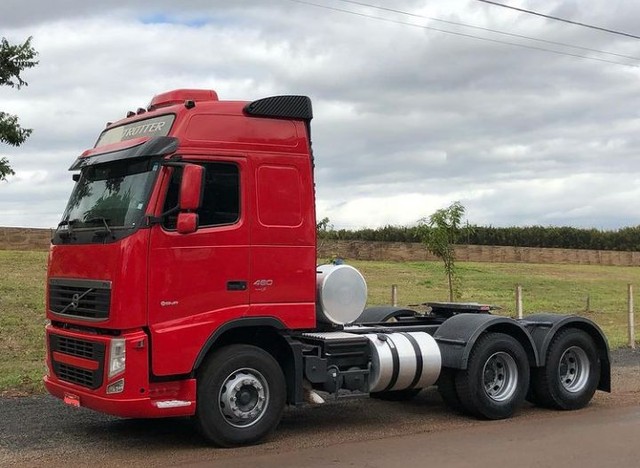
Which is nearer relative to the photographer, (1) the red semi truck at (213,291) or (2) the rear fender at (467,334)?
(1) the red semi truck at (213,291)

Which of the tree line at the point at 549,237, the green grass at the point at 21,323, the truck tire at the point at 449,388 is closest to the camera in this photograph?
the truck tire at the point at 449,388

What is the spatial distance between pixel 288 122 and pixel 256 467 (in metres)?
3.55

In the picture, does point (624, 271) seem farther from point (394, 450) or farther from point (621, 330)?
point (394, 450)

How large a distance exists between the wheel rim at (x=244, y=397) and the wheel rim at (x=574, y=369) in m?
4.14

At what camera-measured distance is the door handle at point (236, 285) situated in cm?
755

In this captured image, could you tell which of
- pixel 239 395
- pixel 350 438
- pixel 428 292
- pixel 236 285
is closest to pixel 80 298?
pixel 236 285

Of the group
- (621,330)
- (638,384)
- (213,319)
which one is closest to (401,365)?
(213,319)

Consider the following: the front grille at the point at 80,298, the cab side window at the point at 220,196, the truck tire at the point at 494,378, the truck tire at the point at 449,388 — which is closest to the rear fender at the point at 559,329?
the truck tire at the point at 494,378

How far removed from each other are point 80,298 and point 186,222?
137 cm

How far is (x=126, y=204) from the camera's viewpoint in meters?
7.39

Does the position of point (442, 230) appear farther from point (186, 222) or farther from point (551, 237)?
point (551, 237)

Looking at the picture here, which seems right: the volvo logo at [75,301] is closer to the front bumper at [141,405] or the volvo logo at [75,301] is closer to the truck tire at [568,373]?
the front bumper at [141,405]

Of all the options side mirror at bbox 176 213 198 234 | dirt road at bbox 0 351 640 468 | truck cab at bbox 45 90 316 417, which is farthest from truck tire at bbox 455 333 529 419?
side mirror at bbox 176 213 198 234

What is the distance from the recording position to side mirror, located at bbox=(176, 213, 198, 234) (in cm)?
706
